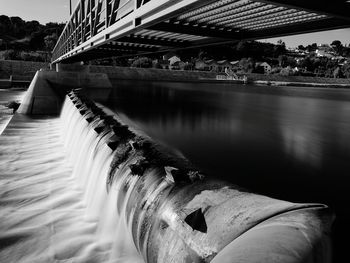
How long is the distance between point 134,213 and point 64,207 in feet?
10.5

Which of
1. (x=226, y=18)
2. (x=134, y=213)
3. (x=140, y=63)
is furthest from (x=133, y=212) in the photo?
(x=140, y=63)

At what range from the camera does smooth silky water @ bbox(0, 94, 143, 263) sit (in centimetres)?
534

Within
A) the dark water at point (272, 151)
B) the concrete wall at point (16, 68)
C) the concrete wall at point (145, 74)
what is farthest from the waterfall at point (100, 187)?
the concrete wall at point (145, 74)

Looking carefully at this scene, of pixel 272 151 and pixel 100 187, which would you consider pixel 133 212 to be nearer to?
pixel 100 187

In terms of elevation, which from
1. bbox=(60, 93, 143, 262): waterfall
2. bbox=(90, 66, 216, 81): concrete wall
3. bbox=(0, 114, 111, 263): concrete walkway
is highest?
bbox=(90, 66, 216, 81): concrete wall

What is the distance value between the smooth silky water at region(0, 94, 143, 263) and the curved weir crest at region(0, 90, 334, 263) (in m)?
0.02

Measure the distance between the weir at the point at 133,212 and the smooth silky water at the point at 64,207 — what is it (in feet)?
0.07

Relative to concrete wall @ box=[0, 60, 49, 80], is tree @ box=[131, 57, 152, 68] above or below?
above

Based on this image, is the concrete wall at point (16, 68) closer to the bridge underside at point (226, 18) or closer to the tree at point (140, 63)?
the tree at point (140, 63)

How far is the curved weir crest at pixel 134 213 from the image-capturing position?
2598mm

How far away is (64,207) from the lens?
7109 millimetres

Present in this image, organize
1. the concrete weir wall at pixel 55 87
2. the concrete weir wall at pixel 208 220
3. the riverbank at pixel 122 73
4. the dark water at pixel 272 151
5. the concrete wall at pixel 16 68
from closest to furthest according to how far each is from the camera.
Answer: the concrete weir wall at pixel 208 220
the dark water at pixel 272 151
the concrete weir wall at pixel 55 87
the concrete wall at pixel 16 68
the riverbank at pixel 122 73

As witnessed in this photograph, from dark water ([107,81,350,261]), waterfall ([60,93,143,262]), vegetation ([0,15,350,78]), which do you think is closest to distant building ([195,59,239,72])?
vegetation ([0,15,350,78])

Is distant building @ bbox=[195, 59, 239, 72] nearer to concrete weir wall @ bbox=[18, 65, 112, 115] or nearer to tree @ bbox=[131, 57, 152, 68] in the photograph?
tree @ bbox=[131, 57, 152, 68]
